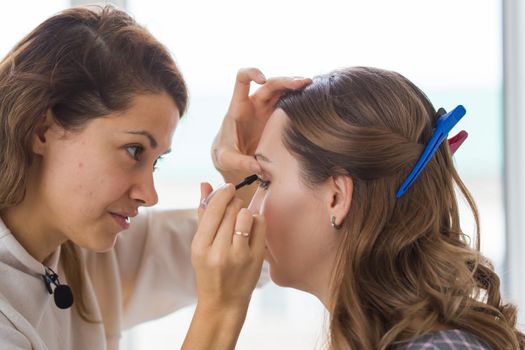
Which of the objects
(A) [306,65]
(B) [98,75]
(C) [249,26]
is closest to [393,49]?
(A) [306,65]

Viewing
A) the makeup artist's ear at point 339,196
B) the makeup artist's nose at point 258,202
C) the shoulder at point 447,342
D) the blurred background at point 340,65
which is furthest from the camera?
the blurred background at point 340,65

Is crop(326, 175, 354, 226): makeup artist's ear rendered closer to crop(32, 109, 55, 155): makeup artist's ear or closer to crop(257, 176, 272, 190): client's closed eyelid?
crop(257, 176, 272, 190): client's closed eyelid

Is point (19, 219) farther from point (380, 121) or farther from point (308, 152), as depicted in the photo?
point (380, 121)

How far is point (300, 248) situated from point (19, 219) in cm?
51

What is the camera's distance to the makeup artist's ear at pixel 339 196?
120cm

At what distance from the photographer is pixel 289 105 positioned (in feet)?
4.22

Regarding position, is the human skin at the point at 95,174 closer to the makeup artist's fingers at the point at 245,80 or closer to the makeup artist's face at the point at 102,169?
the makeup artist's face at the point at 102,169

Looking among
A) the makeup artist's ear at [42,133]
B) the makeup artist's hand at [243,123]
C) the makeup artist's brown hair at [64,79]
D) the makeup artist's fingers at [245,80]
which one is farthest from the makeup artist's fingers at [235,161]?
the makeup artist's ear at [42,133]

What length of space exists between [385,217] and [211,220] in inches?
11.1

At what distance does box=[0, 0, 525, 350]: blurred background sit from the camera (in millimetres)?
2029

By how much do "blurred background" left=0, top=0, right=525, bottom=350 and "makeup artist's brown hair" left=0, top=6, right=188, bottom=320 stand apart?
0.64 metres

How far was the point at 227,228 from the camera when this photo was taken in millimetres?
1164

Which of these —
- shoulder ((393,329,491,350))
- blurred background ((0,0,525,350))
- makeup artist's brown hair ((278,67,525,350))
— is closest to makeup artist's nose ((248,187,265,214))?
makeup artist's brown hair ((278,67,525,350))

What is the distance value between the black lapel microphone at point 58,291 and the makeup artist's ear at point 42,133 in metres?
0.23
